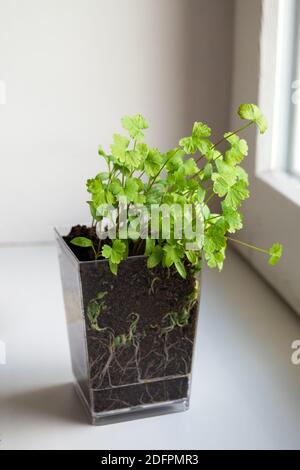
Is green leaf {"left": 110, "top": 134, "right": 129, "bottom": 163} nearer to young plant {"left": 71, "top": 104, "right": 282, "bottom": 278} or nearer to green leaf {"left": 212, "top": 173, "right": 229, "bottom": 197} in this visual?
young plant {"left": 71, "top": 104, "right": 282, "bottom": 278}

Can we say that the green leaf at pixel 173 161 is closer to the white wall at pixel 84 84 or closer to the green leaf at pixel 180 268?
the green leaf at pixel 180 268

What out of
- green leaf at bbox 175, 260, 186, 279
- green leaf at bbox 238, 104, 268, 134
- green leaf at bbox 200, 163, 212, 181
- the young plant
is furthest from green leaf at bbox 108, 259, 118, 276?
green leaf at bbox 238, 104, 268, 134

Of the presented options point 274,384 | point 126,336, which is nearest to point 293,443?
point 274,384

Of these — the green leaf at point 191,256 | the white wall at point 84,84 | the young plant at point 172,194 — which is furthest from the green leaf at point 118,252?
the white wall at point 84,84

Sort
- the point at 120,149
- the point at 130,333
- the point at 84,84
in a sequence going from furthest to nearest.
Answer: the point at 84,84, the point at 130,333, the point at 120,149

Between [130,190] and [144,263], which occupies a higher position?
[130,190]

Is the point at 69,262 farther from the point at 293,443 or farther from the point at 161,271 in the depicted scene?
the point at 293,443

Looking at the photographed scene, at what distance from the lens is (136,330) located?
1.31m

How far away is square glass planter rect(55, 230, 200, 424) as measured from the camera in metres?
1.28

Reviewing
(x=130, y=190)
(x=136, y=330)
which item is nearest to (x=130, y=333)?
(x=136, y=330)

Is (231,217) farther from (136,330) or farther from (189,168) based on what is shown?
(136,330)

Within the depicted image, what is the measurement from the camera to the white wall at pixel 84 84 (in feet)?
7.32

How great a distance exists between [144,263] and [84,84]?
1.15 metres

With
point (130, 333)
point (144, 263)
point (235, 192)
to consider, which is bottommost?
point (130, 333)
